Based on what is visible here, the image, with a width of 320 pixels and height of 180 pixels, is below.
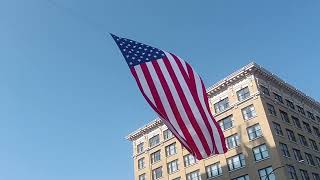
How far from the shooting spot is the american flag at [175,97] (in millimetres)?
18891

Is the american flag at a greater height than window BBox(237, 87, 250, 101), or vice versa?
→ window BBox(237, 87, 250, 101)

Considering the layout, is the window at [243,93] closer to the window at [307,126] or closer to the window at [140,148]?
the window at [307,126]

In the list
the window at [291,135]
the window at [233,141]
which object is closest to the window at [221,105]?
the window at [233,141]

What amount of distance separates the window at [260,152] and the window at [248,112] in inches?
199

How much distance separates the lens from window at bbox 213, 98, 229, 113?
2436 inches

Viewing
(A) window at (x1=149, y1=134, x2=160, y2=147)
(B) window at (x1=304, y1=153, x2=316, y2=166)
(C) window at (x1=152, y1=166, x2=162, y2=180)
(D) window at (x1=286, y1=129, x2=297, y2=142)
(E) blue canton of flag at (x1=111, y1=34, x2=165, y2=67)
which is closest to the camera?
(E) blue canton of flag at (x1=111, y1=34, x2=165, y2=67)

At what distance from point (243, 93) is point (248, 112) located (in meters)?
3.37

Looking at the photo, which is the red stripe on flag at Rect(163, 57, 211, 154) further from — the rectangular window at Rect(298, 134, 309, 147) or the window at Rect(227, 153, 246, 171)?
the rectangular window at Rect(298, 134, 309, 147)

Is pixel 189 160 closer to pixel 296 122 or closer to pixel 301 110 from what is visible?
pixel 296 122

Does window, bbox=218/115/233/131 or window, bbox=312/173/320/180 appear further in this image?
window, bbox=218/115/233/131

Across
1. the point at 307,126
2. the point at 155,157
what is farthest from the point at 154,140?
the point at 307,126

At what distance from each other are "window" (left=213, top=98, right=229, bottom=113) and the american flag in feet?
137

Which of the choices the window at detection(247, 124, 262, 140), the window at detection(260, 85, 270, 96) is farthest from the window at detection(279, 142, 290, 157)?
the window at detection(260, 85, 270, 96)

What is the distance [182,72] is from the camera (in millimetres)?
20844
